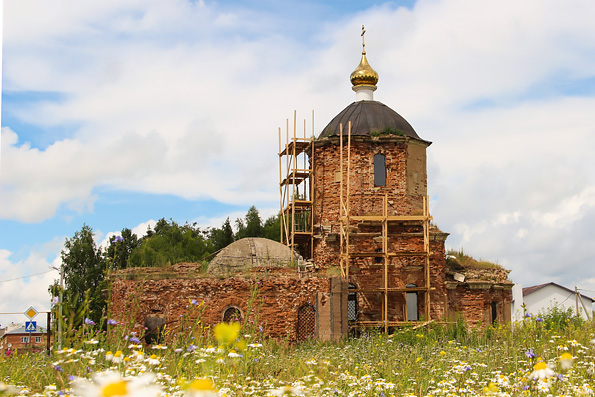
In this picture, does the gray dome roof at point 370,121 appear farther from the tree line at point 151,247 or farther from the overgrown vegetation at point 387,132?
the tree line at point 151,247

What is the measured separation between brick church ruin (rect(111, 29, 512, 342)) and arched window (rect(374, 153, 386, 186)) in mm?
40

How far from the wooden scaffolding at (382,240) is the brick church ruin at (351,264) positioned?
1.7 inches

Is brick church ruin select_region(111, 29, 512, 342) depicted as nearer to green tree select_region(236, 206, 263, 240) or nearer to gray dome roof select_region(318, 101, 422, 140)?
gray dome roof select_region(318, 101, 422, 140)

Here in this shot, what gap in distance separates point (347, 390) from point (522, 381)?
74.7 inches

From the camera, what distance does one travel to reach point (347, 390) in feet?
22.0

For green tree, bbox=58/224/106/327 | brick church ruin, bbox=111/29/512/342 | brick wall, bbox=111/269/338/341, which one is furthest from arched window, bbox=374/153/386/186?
green tree, bbox=58/224/106/327

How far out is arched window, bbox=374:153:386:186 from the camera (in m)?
23.9

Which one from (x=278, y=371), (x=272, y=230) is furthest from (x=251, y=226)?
(x=278, y=371)

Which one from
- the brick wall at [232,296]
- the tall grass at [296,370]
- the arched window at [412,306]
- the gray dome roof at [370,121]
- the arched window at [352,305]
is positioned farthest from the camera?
the gray dome roof at [370,121]

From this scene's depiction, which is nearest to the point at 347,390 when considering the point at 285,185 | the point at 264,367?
the point at 264,367

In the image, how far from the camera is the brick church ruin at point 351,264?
2006cm

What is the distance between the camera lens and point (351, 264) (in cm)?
2272

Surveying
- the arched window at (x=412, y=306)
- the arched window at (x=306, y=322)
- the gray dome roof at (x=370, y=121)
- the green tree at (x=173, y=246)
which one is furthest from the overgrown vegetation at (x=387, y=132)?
the green tree at (x=173, y=246)

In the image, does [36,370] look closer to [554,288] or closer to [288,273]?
[288,273]
